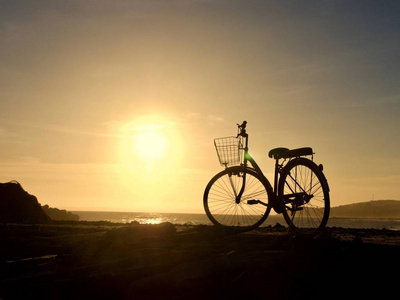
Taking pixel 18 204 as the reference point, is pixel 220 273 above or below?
below

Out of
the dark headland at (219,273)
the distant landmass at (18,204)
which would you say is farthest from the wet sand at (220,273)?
the distant landmass at (18,204)

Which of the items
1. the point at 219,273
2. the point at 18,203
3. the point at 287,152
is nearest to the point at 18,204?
the point at 18,203

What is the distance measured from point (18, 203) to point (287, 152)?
17.5m

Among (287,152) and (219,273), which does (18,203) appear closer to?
(287,152)

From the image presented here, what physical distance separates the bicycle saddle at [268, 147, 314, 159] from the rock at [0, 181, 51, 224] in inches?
593

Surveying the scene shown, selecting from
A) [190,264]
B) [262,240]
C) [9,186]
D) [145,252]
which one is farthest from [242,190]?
[9,186]

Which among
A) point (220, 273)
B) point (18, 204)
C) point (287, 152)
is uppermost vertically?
point (18, 204)

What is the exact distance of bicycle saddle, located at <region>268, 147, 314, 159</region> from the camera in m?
7.99

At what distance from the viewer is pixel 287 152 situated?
840 cm

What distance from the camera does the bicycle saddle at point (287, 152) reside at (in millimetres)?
7995

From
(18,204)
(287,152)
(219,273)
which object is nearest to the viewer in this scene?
(219,273)

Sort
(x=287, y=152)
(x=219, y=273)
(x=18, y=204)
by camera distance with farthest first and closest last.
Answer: (x=18, y=204) < (x=287, y=152) < (x=219, y=273)

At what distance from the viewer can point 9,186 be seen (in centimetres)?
2161

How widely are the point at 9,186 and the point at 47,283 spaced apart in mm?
18273
